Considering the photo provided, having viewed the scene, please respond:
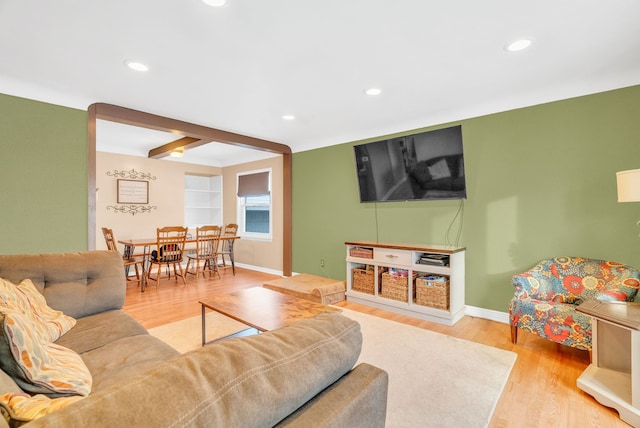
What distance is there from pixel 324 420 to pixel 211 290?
14.2ft

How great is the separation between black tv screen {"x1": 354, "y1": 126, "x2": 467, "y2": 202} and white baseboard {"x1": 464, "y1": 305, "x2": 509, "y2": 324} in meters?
1.29

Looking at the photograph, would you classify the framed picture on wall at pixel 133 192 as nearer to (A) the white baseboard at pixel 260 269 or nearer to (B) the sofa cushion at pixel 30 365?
(A) the white baseboard at pixel 260 269

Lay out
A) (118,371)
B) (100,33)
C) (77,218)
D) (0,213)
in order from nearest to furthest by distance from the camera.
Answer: (118,371), (100,33), (0,213), (77,218)

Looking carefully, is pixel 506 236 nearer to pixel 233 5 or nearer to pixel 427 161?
pixel 427 161

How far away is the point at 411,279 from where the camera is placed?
3473 millimetres

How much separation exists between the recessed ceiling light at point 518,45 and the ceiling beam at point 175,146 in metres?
3.85

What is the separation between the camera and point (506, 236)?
10.6 ft

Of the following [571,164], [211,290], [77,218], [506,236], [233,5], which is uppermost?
[233,5]

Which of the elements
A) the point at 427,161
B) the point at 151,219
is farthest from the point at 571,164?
the point at 151,219

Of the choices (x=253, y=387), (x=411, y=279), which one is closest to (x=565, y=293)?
(x=411, y=279)

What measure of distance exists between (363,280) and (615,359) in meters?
2.38

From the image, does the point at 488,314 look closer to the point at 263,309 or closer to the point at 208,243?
the point at 263,309

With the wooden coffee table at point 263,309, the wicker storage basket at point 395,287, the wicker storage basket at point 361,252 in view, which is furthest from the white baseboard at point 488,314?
the wooden coffee table at point 263,309

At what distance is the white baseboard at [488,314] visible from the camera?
3.25 metres
